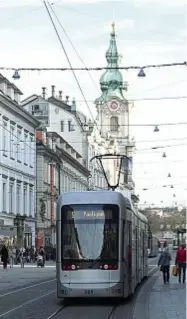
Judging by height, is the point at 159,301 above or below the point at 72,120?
below

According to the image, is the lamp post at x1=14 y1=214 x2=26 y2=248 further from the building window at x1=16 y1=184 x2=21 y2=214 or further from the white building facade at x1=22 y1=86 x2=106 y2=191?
the white building facade at x1=22 y1=86 x2=106 y2=191

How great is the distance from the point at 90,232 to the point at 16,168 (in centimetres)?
4585

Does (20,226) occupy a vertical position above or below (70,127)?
below

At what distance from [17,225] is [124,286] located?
1789 inches

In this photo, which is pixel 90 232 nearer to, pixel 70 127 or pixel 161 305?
pixel 161 305

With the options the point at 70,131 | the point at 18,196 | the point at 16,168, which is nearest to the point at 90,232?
the point at 16,168

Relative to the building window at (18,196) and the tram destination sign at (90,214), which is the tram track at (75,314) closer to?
the tram destination sign at (90,214)

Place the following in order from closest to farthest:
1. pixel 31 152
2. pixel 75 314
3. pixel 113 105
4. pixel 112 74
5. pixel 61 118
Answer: pixel 75 314 < pixel 31 152 < pixel 112 74 < pixel 61 118 < pixel 113 105

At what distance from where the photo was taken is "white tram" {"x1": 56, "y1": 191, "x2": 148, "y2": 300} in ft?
69.9

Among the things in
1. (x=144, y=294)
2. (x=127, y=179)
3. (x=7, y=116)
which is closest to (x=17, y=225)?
(x=7, y=116)

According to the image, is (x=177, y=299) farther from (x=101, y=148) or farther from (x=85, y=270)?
(x=101, y=148)

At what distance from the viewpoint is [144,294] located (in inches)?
1079

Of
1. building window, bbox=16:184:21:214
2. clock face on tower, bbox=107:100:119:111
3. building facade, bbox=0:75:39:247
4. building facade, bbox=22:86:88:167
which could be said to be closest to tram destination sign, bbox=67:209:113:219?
building facade, bbox=0:75:39:247

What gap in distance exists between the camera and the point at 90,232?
21.8 m
